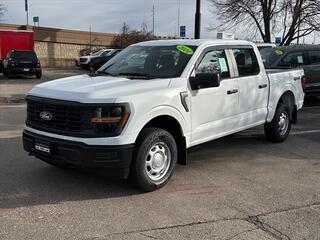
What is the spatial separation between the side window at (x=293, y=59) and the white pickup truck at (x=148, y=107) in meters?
6.09

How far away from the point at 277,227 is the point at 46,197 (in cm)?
260

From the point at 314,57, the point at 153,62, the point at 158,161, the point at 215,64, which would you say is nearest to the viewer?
the point at 158,161

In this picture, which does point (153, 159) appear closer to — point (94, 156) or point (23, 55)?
point (94, 156)

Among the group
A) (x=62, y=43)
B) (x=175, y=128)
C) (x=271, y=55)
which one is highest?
(x=62, y=43)

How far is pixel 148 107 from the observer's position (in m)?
5.57

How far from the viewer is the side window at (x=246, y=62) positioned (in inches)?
290

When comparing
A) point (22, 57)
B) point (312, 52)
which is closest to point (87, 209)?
point (312, 52)

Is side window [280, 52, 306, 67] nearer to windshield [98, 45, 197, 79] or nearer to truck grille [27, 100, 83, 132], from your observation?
windshield [98, 45, 197, 79]

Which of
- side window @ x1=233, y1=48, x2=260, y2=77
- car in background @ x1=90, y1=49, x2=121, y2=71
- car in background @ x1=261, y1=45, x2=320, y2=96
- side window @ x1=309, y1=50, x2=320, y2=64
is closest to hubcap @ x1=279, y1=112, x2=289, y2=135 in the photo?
side window @ x1=233, y1=48, x2=260, y2=77

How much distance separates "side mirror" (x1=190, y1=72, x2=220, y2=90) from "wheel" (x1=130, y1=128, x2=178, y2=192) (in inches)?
32.2

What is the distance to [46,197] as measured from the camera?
5.48 m

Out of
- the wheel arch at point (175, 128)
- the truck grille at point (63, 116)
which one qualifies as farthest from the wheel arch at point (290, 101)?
the truck grille at point (63, 116)

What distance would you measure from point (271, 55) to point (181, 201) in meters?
9.50

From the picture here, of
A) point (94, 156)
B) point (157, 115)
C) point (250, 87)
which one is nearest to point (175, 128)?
point (157, 115)
